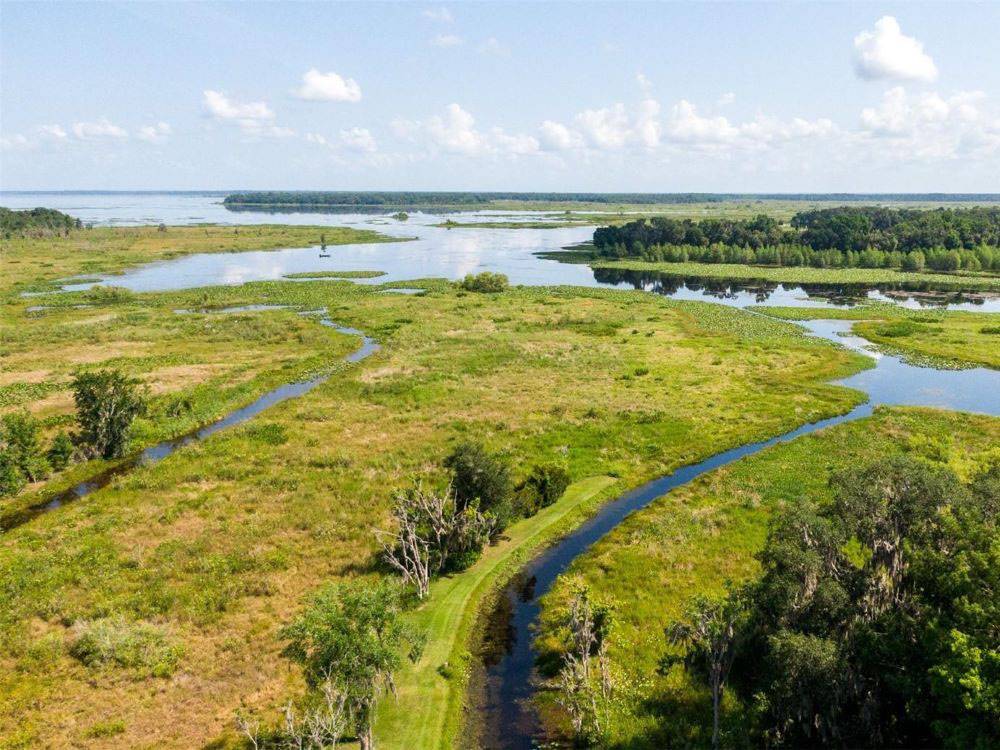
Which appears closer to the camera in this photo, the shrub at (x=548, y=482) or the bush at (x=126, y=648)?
the bush at (x=126, y=648)

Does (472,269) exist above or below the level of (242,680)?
above

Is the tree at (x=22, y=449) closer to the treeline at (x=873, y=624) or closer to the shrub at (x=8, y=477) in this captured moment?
the shrub at (x=8, y=477)

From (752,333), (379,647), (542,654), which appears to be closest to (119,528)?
(379,647)

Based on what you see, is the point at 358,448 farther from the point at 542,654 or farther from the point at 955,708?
the point at 955,708

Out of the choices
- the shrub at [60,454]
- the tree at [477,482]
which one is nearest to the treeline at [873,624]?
the tree at [477,482]

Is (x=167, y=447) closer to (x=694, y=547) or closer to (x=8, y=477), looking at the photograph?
(x=8, y=477)

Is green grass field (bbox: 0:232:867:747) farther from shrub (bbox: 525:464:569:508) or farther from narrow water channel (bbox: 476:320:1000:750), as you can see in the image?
narrow water channel (bbox: 476:320:1000:750)
